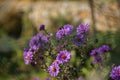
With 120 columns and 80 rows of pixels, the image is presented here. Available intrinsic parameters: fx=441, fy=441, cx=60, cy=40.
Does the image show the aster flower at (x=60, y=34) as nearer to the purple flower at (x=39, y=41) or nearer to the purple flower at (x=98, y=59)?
the purple flower at (x=39, y=41)

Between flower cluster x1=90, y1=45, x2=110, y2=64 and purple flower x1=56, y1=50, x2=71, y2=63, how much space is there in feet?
1.09

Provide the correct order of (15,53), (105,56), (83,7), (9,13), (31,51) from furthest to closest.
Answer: (9,13), (83,7), (15,53), (105,56), (31,51)

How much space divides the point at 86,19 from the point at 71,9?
23.3 inches

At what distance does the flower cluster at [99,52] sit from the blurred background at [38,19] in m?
2.25

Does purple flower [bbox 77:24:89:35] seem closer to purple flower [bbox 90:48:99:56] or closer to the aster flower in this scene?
the aster flower

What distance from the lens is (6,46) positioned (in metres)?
7.71

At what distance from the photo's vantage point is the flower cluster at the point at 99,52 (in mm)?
3010

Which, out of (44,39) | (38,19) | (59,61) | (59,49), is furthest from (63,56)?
(38,19)

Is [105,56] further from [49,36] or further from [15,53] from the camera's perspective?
[15,53]

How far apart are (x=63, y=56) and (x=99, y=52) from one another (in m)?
0.46

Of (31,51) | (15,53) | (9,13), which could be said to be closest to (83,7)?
(15,53)

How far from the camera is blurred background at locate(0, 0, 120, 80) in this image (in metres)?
5.97

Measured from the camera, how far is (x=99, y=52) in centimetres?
306

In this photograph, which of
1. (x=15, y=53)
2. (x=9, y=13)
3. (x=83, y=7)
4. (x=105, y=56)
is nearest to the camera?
(x=105, y=56)
